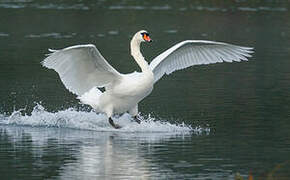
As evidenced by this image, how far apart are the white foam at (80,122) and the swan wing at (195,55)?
1003 mm

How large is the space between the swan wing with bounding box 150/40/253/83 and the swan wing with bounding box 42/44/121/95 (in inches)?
49.8

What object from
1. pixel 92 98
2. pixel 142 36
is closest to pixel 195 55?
pixel 142 36

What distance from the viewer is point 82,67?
14844 millimetres

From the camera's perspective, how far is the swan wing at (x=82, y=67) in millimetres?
14367

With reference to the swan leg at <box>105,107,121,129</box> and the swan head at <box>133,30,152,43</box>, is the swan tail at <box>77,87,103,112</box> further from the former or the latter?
the swan head at <box>133,30,152,43</box>

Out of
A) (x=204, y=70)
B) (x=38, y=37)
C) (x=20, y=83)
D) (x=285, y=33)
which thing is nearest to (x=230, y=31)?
(x=285, y=33)

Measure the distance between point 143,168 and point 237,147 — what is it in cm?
200

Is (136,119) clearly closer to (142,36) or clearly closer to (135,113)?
(135,113)

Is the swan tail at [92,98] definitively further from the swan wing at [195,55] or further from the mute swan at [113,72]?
the swan wing at [195,55]

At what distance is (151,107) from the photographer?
17.1m

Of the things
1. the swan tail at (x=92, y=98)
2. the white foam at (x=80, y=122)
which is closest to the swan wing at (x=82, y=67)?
the swan tail at (x=92, y=98)

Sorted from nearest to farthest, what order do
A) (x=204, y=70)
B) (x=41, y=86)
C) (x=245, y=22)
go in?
(x=41, y=86)
(x=204, y=70)
(x=245, y=22)

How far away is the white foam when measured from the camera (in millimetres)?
14906

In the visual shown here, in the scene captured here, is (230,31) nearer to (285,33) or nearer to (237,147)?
(285,33)
